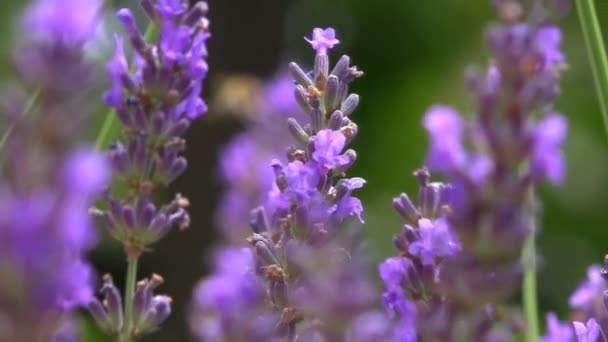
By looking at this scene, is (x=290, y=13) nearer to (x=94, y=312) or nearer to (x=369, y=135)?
(x=369, y=135)

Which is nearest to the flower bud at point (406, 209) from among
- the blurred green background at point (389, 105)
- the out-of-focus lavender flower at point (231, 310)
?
the out-of-focus lavender flower at point (231, 310)

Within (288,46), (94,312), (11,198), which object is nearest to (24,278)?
(11,198)

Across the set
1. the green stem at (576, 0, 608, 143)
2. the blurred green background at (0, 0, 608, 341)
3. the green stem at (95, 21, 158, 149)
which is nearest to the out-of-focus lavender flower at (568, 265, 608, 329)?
the green stem at (576, 0, 608, 143)

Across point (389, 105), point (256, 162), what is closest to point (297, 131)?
point (256, 162)

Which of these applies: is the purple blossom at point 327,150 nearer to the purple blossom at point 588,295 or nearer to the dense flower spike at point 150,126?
the dense flower spike at point 150,126

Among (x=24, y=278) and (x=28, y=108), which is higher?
(x=28, y=108)

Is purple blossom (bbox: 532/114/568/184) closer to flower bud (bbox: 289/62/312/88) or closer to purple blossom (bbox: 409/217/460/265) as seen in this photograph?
Answer: purple blossom (bbox: 409/217/460/265)

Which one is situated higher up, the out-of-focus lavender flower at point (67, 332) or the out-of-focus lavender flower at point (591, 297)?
the out-of-focus lavender flower at point (591, 297)
